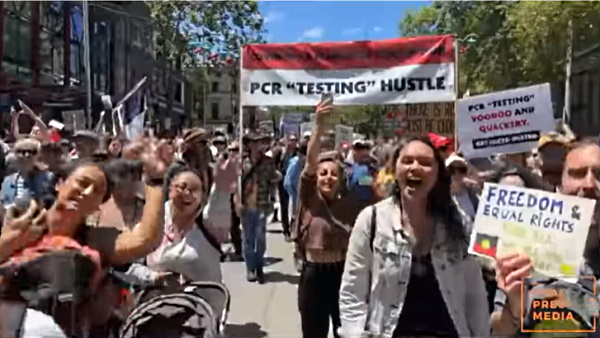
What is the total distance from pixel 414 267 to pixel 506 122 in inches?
132

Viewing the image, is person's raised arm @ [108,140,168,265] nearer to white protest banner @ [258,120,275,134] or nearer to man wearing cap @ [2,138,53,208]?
man wearing cap @ [2,138,53,208]

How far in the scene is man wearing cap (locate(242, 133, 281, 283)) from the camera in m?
9.39

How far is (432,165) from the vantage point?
11.0 feet

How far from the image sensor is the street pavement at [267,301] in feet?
23.6

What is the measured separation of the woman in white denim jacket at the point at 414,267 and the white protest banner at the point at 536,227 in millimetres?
189

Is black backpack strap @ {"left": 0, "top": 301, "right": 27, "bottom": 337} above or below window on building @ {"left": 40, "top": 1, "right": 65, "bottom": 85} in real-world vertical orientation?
below

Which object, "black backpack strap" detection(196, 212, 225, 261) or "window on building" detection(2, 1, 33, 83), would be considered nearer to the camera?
"black backpack strap" detection(196, 212, 225, 261)

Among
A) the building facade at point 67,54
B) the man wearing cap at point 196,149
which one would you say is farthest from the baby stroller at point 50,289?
the building facade at point 67,54

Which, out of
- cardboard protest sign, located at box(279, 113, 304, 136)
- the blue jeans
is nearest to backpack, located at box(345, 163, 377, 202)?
the blue jeans

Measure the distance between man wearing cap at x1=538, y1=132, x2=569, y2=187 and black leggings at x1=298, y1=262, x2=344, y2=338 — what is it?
1.37 m

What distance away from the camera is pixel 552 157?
4832mm

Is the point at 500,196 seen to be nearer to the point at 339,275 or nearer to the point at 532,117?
the point at 339,275

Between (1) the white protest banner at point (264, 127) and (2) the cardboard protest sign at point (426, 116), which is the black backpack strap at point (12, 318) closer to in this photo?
(2) the cardboard protest sign at point (426, 116)

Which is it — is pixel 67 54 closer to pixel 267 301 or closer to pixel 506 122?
pixel 267 301
